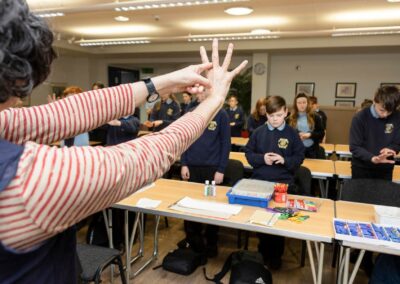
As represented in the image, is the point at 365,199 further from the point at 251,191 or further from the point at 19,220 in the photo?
the point at 19,220

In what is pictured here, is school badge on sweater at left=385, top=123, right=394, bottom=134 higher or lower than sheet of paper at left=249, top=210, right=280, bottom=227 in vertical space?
higher

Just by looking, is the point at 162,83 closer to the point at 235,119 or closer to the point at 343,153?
the point at 343,153

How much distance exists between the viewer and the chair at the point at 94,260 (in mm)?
1888

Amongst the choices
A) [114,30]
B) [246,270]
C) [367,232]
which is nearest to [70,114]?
[367,232]

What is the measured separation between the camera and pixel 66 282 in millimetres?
621

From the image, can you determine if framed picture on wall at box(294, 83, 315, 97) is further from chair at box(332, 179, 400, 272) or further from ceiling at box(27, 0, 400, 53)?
chair at box(332, 179, 400, 272)

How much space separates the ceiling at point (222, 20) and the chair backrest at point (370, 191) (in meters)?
3.32

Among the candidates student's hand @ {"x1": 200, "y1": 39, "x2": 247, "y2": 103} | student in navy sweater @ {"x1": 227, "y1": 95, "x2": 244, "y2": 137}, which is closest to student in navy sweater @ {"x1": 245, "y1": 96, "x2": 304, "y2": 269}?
student's hand @ {"x1": 200, "y1": 39, "x2": 247, "y2": 103}

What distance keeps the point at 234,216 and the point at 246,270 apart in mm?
579

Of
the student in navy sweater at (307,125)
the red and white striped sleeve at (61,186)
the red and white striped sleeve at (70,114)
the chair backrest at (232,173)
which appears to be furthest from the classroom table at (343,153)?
the red and white striped sleeve at (61,186)

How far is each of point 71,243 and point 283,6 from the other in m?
5.57

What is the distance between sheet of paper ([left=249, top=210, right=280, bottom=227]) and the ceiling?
3.40 meters

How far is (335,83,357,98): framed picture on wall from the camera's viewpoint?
8.93m

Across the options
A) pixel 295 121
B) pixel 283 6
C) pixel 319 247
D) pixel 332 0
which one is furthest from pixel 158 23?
pixel 319 247
